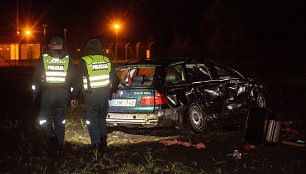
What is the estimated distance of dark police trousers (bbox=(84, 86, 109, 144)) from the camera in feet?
21.4

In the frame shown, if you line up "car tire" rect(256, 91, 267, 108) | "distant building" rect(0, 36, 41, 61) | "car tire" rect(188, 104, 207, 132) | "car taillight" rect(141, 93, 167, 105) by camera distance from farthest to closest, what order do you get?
"distant building" rect(0, 36, 41, 61) < "car tire" rect(256, 91, 267, 108) < "car tire" rect(188, 104, 207, 132) < "car taillight" rect(141, 93, 167, 105)

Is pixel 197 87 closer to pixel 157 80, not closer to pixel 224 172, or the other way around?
pixel 157 80

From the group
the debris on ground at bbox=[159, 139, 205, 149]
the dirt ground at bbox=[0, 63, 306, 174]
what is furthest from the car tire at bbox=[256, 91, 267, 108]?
the debris on ground at bbox=[159, 139, 205, 149]

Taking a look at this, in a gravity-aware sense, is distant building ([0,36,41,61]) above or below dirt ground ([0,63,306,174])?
above

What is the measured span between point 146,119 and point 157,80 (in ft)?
2.48

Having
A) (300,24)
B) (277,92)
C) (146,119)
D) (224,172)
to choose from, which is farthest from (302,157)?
(300,24)

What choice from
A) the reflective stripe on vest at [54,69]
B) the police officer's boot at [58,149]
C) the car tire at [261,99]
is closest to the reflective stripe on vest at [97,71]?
the reflective stripe on vest at [54,69]

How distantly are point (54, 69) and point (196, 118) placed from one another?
3.01m

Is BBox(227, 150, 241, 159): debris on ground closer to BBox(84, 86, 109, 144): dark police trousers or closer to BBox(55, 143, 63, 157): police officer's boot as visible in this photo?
BBox(84, 86, 109, 144): dark police trousers

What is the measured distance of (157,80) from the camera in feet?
25.6

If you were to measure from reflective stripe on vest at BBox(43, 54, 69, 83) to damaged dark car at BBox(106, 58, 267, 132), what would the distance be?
1597 mm

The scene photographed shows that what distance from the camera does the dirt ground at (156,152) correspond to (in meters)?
5.95

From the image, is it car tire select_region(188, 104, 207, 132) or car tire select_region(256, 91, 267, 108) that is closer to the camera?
car tire select_region(188, 104, 207, 132)

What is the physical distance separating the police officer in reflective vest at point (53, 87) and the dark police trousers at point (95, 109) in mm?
308
